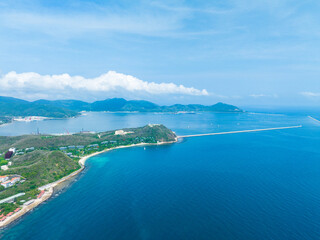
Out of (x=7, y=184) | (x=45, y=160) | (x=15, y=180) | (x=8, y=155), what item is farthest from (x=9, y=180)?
(x=8, y=155)

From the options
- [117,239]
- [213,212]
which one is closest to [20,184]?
[117,239]

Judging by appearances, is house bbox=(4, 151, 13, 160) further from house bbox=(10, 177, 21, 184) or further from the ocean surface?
the ocean surface

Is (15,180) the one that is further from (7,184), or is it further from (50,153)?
(50,153)

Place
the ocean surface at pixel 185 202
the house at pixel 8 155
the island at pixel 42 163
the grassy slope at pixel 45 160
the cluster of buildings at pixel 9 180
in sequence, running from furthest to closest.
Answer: the house at pixel 8 155, the grassy slope at pixel 45 160, the cluster of buildings at pixel 9 180, the island at pixel 42 163, the ocean surface at pixel 185 202

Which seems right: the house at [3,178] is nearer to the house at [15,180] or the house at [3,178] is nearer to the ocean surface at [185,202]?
the house at [15,180]

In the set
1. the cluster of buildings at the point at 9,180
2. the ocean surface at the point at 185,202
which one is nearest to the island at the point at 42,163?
the cluster of buildings at the point at 9,180

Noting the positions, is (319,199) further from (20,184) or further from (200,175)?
(20,184)

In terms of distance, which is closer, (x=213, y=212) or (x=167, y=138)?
(x=213, y=212)
